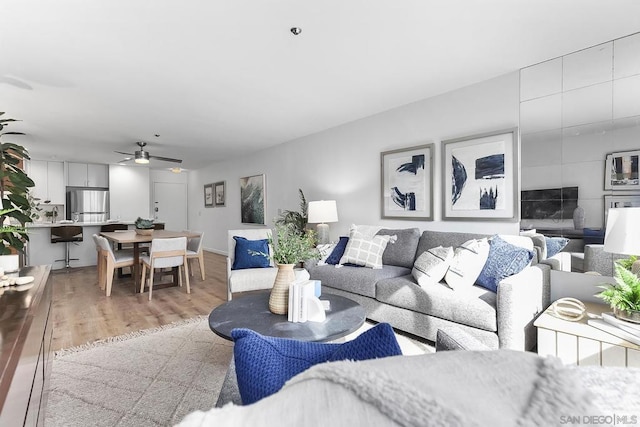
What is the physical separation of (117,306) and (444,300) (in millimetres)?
3582

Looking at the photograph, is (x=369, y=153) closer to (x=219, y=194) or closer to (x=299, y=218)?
(x=299, y=218)

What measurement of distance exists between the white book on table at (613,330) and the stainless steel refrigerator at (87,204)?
921 centimetres

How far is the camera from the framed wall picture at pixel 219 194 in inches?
307

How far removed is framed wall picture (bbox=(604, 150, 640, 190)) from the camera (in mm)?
2260

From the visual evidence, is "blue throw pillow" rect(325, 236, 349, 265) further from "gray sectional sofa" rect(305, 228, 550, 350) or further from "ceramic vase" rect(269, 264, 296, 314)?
"ceramic vase" rect(269, 264, 296, 314)

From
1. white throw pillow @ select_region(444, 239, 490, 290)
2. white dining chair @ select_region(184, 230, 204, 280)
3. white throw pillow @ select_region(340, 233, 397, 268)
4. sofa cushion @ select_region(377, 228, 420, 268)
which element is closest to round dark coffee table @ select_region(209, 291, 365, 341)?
white throw pillow @ select_region(444, 239, 490, 290)

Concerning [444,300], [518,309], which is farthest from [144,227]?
[518,309]

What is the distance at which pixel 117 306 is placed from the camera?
3.61 meters

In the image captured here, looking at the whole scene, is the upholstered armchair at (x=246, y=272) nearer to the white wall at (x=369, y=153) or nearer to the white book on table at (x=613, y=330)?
the white wall at (x=369, y=153)

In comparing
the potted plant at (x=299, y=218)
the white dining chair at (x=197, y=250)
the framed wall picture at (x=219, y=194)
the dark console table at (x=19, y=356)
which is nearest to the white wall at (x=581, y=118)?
the potted plant at (x=299, y=218)

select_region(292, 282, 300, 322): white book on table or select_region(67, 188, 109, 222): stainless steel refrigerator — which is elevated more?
select_region(67, 188, 109, 222): stainless steel refrigerator

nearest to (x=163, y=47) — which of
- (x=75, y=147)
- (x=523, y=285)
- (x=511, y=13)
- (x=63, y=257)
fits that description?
(x=511, y=13)

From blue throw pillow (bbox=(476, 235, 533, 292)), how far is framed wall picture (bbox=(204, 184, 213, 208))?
23.8ft

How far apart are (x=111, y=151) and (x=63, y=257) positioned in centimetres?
224
